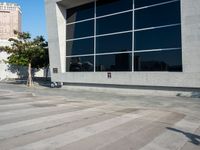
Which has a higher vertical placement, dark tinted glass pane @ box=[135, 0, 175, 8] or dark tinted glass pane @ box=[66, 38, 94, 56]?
dark tinted glass pane @ box=[135, 0, 175, 8]

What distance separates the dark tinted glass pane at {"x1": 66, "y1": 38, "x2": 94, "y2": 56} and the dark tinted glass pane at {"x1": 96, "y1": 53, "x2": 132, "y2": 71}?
151 cm

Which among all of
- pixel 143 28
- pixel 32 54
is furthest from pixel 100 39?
pixel 32 54

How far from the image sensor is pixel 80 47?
28.5 meters

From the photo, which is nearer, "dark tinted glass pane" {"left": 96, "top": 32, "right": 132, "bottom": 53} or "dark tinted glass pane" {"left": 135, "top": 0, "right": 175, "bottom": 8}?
"dark tinted glass pane" {"left": 135, "top": 0, "right": 175, "bottom": 8}

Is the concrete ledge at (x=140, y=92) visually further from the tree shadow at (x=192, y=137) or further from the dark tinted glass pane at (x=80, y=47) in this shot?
the tree shadow at (x=192, y=137)

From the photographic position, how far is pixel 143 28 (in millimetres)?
23453

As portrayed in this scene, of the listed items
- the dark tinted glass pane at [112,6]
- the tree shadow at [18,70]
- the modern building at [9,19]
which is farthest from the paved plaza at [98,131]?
the modern building at [9,19]

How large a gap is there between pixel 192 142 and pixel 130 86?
16.3 metres

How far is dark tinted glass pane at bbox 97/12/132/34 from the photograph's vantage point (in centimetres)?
2474

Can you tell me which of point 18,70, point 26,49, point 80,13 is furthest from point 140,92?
point 18,70

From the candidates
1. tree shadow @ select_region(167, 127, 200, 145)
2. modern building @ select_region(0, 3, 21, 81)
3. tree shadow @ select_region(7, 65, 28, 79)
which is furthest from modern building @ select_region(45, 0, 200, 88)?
modern building @ select_region(0, 3, 21, 81)

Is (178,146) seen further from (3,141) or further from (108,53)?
(108,53)

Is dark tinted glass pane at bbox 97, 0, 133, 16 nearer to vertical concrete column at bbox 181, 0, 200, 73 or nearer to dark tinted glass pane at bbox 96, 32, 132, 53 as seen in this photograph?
dark tinted glass pane at bbox 96, 32, 132, 53

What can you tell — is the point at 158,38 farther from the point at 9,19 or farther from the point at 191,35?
the point at 9,19
